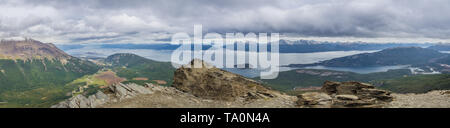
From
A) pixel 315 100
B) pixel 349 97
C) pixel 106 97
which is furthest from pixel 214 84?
pixel 349 97

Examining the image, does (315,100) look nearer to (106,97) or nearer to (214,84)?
(214,84)

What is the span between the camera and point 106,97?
26641 mm

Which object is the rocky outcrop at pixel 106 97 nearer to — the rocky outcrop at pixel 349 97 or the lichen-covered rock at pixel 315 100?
the lichen-covered rock at pixel 315 100

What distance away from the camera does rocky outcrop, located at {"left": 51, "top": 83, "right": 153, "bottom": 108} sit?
23.6m

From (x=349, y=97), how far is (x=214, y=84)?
610 inches

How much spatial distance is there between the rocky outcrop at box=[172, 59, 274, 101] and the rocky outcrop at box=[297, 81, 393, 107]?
5.63m

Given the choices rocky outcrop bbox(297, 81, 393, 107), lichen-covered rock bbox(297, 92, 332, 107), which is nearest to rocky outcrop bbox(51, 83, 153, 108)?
lichen-covered rock bbox(297, 92, 332, 107)

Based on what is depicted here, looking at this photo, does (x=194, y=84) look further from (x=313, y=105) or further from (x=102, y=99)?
(x=313, y=105)

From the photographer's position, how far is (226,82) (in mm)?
30453
